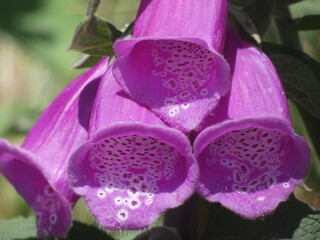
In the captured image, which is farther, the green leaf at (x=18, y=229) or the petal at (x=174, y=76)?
the green leaf at (x=18, y=229)

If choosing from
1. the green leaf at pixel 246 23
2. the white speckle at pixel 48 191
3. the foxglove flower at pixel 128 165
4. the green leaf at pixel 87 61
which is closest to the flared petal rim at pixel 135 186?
the foxglove flower at pixel 128 165

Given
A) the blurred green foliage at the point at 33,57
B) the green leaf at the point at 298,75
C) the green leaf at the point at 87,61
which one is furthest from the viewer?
the blurred green foliage at the point at 33,57

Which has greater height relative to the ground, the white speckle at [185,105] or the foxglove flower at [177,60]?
the foxglove flower at [177,60]

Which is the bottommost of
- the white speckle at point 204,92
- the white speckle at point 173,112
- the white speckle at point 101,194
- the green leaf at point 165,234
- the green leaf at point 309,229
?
the green leaf at point 165,234

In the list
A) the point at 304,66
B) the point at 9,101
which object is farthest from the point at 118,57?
the point at 9,101

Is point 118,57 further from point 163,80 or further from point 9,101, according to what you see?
point 9,101

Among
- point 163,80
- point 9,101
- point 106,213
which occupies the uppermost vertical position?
point 163,80

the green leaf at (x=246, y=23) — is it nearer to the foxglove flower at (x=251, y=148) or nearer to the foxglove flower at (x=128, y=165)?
the foxglove flower at (x=251, y=148)

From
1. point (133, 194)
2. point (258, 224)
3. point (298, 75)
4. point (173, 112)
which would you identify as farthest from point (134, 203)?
point (298, 75)
